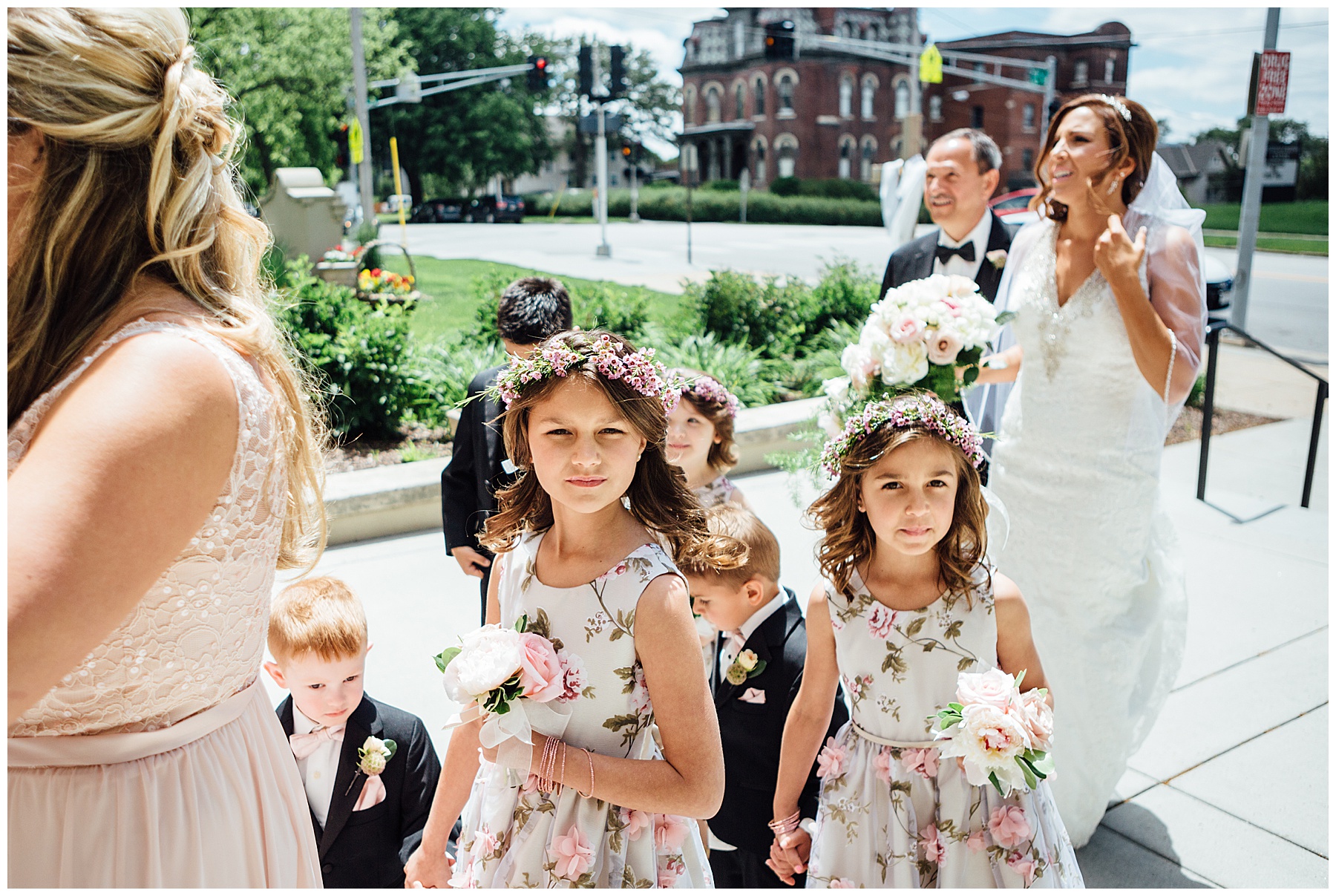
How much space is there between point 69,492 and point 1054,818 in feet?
7.41

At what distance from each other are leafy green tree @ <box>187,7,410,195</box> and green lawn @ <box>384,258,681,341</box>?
480 inches

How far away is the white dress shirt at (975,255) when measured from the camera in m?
4.94

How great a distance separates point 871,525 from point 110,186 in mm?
1963

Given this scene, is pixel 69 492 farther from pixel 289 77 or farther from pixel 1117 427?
pixel 289 77

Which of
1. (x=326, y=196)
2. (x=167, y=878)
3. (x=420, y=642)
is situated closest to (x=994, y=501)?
(x=167, y=878)

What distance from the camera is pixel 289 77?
33000 millimetres

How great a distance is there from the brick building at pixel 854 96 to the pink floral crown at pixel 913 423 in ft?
198

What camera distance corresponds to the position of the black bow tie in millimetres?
4969

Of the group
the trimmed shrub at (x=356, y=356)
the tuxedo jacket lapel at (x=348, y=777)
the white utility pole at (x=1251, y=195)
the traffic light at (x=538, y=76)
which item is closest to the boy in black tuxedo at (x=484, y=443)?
the tuxedo jacket lapel at (x=348, y=777)

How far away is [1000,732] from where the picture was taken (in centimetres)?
215

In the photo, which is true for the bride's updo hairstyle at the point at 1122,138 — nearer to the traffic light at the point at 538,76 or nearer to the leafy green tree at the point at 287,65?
the traffic light at the point at 538,76

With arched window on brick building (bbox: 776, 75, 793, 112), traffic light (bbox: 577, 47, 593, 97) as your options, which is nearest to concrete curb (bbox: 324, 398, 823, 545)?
traffic light (bbox: 577, 47, 593, 97)

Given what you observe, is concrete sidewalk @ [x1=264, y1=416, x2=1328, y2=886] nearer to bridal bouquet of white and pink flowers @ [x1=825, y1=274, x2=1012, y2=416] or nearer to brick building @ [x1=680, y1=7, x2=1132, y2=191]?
bridal bouquet of white and pink flowers @ [x1=825, y1=274, x2=1012, y2=416]

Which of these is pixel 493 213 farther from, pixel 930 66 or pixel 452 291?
pixel 452 291
